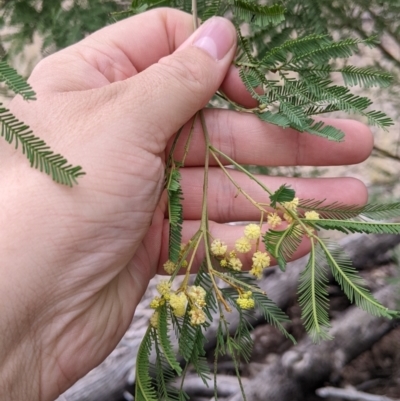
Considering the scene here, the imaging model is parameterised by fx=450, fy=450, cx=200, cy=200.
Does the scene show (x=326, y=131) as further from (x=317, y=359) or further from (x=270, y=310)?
(x=317, y=359)

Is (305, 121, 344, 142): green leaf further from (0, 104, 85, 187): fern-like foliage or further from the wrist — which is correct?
the wrist

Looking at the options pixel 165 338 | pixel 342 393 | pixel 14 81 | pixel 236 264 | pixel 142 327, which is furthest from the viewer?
pixel 142 327

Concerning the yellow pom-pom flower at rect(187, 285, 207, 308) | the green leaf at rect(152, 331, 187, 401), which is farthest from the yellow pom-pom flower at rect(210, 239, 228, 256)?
the green leaf at rect(152, 331, 187, 401)

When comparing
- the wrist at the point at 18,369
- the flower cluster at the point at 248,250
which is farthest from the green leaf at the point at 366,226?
the wrist at the point at 18,369

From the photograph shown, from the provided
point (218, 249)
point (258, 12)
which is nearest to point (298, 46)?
point (258, 12)

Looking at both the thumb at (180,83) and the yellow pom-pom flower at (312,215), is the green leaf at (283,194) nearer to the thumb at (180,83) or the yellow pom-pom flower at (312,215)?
the yellow pom-pom flower at (312,215)

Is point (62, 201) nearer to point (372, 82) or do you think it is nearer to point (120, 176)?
point (120, 176)

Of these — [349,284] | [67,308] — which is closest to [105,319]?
[67,308]
